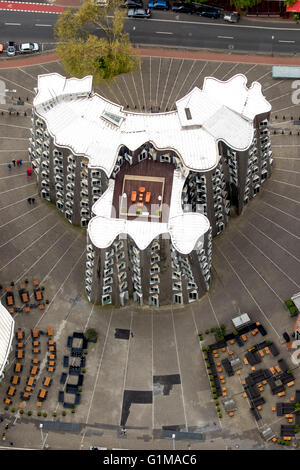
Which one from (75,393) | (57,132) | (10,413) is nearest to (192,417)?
(75,393)

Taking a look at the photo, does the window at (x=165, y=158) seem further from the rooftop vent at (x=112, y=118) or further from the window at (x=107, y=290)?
the window at (x=107, y=290)

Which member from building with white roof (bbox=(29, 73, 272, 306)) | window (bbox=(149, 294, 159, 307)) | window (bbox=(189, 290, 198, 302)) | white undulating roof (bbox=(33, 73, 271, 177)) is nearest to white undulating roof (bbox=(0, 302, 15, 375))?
building with white roof (bbox=(29, 73, 272, 306))

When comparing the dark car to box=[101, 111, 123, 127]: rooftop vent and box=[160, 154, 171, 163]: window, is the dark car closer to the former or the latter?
box=[160, 154, 171, 163]: window

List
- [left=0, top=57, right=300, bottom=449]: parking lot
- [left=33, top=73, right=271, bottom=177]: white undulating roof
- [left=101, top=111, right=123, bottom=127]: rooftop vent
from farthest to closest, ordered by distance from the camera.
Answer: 1. [left=101, top=111, right=123, bottom=127]: rooftop vent
2. [left=33, top=73, right=271, bottom=177]: white undulating roof
3. [left=0, top=57, right=300, bottom=449]: parking lot

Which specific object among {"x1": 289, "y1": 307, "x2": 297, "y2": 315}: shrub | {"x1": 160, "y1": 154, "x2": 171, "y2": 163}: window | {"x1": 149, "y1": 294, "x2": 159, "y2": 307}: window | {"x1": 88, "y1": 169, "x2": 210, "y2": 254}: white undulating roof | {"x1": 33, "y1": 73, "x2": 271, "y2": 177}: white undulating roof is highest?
{"x1": 33, "y1": 73, "x2": 271, "y2": 177}: white undulating roof

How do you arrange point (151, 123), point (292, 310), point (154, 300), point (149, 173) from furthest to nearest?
point (151, 123) → point (154, 300) → point (149, 173) → point (292, 310)

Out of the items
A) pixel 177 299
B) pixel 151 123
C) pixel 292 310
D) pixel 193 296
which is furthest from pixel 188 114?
pixel 292 310

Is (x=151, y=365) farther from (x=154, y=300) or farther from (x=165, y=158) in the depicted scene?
(x=165, y=158)
